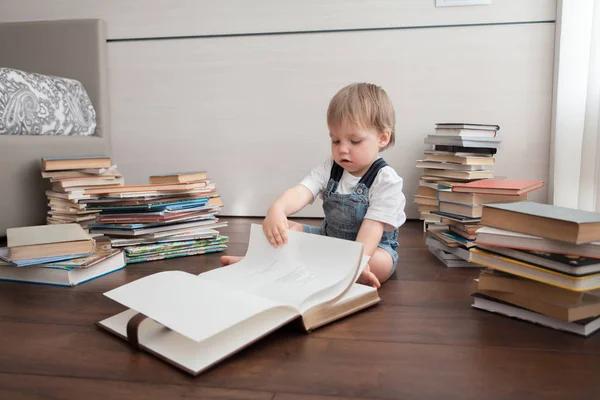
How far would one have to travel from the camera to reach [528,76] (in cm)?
206

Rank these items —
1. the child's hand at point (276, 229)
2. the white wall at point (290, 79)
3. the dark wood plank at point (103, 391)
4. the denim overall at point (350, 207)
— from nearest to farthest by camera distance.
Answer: the dark wood plank at point (103, 391), the child's hand at point (276, 229), the denim overall at point (350, 207), the white wall at point (290, 79)

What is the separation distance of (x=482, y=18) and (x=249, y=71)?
1027 mm

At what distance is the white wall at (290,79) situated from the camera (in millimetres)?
2078

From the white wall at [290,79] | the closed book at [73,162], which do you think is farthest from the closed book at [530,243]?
the closed book at [73,162]

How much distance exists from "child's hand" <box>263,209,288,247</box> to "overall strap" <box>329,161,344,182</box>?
0.88 ft

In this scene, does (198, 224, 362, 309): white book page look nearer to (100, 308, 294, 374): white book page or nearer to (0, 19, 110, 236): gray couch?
(100, 308, 294, 374): white book page

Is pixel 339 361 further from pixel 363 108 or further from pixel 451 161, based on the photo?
pixel 451 161

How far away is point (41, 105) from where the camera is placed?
1895mm

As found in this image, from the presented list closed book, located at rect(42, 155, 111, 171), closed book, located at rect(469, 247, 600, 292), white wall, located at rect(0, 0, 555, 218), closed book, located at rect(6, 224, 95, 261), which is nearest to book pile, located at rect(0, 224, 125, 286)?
closed book, located at rect(6, 224, 95, 261)

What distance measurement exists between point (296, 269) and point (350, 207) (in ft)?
1.13

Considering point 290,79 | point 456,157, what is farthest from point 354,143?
point 290,79

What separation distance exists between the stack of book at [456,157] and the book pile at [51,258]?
3.72 feet

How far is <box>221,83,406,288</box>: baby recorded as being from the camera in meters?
1.18

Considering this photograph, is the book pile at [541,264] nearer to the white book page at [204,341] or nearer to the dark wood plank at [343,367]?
the dark wood plank at [343,367]
